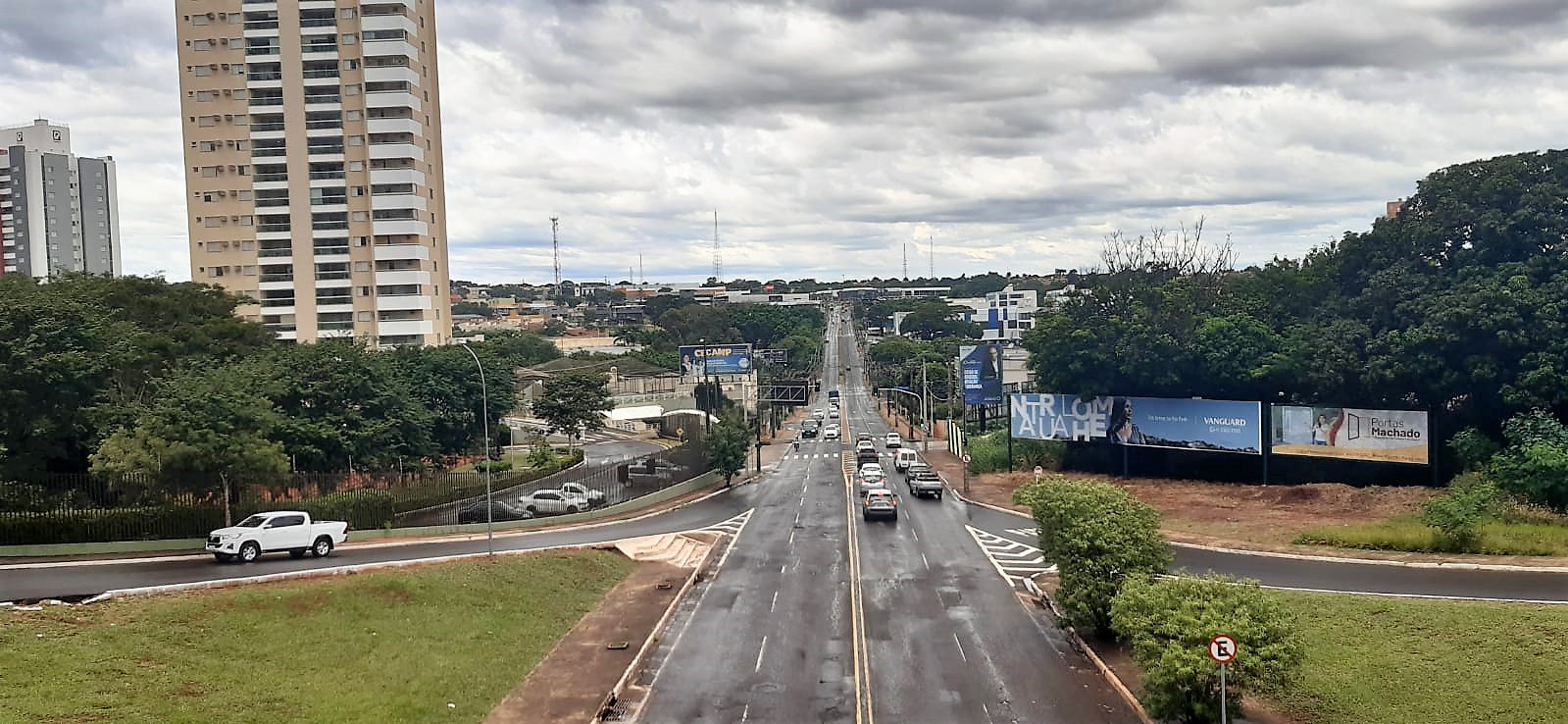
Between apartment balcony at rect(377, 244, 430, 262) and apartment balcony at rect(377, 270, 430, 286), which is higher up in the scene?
apartment balcony at rect(377, 244, 430, 262)

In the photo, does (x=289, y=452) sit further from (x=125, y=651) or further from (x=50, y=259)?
(x=50, y=259)

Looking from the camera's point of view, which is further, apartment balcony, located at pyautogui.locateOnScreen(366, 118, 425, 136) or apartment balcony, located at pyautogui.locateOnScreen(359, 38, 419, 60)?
apartment balcony, located at pyautogui.locateOnScreen(366, 118, 425, 136)

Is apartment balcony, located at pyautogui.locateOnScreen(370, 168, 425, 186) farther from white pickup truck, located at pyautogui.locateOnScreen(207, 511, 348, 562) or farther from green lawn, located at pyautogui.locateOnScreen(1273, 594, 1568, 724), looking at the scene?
green lawn, located at pyautogui.locateOnScreen(1273, 594, 1568, 724)

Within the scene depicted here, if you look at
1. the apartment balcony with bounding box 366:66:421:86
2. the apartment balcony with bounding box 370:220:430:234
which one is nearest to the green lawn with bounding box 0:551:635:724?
the apartment balcony with bounding box 370:220:430:234

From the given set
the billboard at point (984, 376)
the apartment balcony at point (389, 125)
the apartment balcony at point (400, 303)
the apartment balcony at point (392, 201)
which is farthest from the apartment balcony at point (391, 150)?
the billboard at point (984, 376)

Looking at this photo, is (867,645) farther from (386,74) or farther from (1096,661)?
(386,74)

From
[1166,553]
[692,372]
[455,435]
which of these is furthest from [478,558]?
[692,372]

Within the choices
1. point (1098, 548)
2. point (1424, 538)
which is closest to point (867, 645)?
point (1098, 548)
